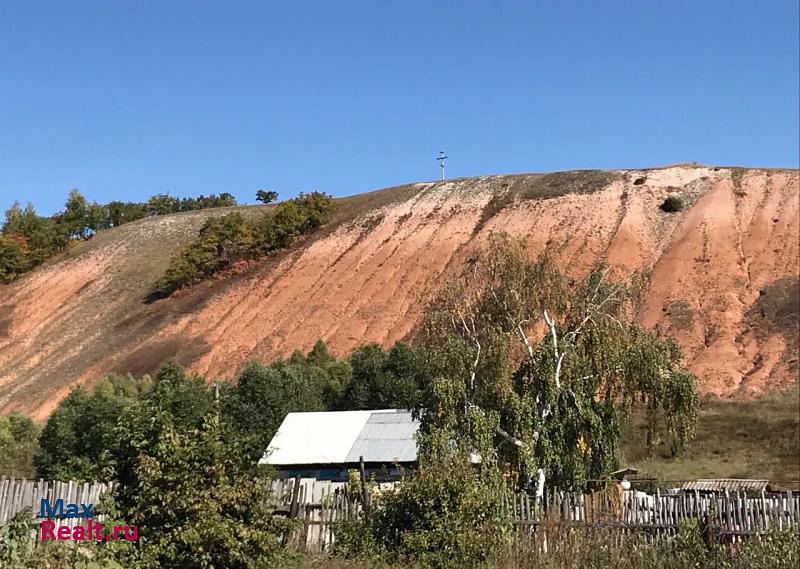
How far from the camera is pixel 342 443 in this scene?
3027 cm

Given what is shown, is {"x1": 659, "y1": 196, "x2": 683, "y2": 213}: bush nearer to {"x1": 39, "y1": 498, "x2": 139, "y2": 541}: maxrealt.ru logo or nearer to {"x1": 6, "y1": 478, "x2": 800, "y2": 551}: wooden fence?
{"x1": 6, "y1": 478, "x2": 800, "y2": 551}: wooden fence

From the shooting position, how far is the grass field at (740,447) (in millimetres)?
32375

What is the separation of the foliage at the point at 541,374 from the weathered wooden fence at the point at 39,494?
6316mm

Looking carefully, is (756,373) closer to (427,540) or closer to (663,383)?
(663,383)

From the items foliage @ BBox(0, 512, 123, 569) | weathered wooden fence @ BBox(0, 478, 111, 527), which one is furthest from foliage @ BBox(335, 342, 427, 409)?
foliage @ BBox(0, 512, 123, 569)

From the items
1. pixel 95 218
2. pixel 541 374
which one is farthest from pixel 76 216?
pixel 541 374

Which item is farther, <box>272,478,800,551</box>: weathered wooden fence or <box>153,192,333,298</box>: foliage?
<box>153,192,333,298</box>: foliage

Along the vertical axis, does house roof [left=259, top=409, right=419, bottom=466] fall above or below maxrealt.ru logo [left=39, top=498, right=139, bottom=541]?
above

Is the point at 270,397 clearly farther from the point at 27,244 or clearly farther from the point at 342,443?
the point at 27,244

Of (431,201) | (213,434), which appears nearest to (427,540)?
(213,434)

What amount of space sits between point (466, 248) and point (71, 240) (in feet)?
163

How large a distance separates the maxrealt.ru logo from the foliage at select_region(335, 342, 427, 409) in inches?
1031

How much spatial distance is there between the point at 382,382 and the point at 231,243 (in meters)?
36.0

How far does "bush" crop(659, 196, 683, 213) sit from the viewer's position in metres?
63.0
